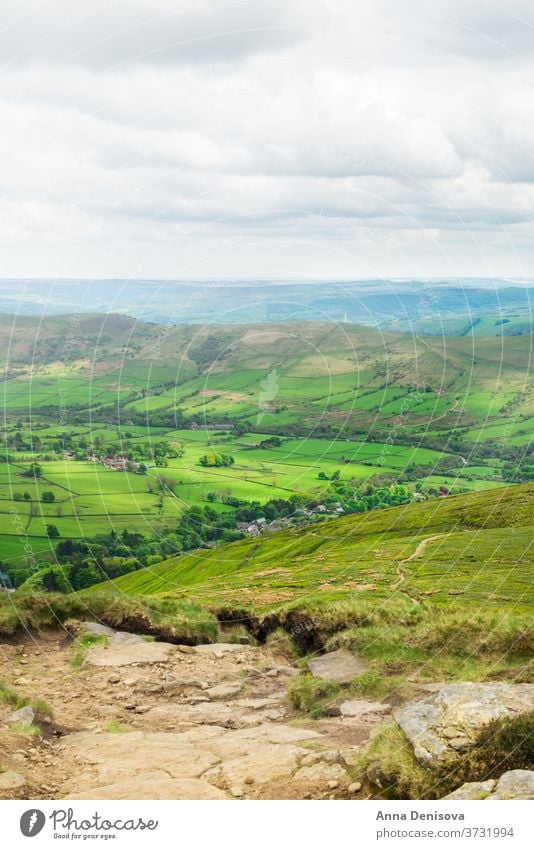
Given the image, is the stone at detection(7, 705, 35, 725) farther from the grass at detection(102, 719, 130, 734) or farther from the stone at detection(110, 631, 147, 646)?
the stone at detection(110, 631, 147, 646)

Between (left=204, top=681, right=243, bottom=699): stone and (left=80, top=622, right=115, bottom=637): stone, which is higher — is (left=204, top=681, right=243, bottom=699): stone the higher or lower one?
the lower one

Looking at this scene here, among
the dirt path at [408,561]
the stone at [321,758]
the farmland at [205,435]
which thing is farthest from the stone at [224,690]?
the farmland at [205,435]

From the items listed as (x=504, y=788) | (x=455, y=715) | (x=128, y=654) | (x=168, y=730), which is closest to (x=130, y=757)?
(x=168, y=730)

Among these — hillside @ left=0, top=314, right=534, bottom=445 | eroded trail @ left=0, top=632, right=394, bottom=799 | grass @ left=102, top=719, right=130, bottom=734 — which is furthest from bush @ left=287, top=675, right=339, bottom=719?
hillside @ left=0, top=314, right=534, bottom=445

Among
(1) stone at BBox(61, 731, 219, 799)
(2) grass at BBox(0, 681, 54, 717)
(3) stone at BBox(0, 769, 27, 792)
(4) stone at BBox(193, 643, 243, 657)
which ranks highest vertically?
(3) stone at BBox(0, 769, 27, 792)

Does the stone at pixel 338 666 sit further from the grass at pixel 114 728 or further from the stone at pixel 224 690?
the grass at pixel 114 728

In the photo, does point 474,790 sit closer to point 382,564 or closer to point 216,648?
point 216,648

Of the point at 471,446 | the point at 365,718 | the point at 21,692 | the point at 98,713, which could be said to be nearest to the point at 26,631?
the point at 21,692
